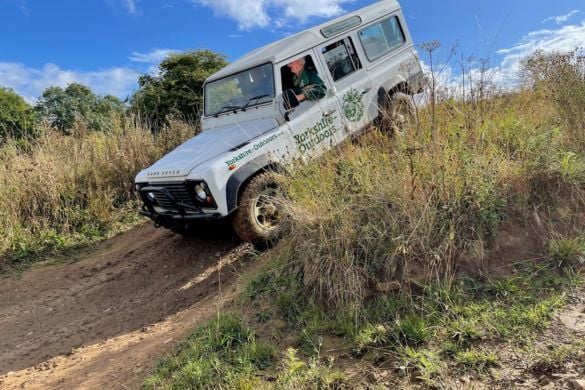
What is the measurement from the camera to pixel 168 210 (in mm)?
4422

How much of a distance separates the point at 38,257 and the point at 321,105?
476 cm

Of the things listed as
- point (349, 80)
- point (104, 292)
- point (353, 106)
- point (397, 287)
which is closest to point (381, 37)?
point (349, 80)

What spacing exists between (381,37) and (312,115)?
2.16 m

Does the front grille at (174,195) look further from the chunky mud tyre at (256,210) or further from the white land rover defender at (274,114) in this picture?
the chunky mud tyre at (256,210)

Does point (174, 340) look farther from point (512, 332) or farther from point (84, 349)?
point (512, 332)

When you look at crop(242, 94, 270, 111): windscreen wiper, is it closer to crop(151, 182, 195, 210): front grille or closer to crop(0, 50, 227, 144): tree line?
crop(151, 182, 195, 210): front grille

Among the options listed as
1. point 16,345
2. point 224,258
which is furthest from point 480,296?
point 16,345

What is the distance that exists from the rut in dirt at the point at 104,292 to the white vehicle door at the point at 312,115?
1.52m

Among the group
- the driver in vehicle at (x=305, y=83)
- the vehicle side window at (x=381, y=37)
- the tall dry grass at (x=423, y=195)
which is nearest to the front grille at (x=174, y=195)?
the tall dry grass at (x=423, y=195)

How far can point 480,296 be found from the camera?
2.52m

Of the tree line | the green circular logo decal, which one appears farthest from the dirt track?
the tree line

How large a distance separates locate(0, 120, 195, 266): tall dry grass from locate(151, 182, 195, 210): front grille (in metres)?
2.96

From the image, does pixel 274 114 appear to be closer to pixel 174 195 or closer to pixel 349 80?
pixel 349 80

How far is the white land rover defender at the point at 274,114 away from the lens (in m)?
4.06
